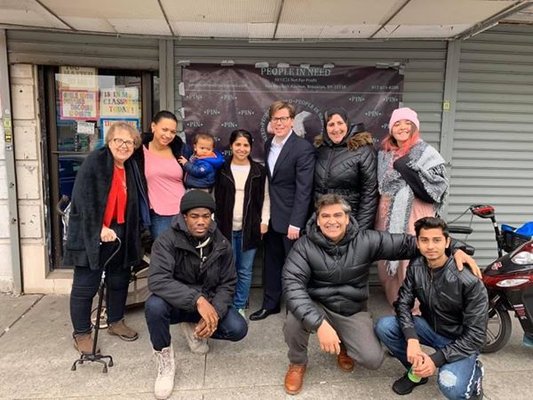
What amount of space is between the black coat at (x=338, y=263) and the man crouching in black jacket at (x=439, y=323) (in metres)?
0.18

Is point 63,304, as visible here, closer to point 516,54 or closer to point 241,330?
point 241,330

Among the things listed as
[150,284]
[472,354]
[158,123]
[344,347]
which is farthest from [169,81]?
[472,354]

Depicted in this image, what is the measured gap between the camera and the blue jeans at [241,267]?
368 centimetres

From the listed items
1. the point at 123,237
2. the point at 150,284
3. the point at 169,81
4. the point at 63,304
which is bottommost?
the point at 63,304

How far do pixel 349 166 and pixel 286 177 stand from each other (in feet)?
1.69

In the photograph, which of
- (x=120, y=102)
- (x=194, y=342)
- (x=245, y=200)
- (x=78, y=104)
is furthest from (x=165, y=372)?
(x=78, y=104)

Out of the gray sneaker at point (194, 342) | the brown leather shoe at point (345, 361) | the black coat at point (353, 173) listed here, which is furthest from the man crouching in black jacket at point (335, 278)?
the gray sneaker at point (194, 342)

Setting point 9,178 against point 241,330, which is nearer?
point 241,330

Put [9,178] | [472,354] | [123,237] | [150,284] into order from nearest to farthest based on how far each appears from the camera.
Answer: [472,354] → [150,284] → [123,237] → [9,178]

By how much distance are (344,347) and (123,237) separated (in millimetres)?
1736

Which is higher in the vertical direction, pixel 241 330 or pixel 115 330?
pixel 241 330

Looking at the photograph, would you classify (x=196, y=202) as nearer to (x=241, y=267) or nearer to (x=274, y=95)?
(x=241, y=267)

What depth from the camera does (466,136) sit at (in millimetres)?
4430

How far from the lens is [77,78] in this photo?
4176mm
